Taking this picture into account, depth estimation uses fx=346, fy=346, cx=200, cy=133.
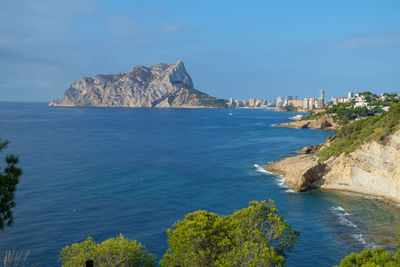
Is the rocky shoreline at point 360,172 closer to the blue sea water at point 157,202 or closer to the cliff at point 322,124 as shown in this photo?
the blue sea water at point 157,202

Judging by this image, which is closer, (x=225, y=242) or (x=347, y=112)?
(x=225, y=242)

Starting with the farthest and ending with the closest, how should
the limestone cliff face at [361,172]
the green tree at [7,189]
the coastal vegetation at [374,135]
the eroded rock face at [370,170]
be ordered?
the coastal vegetation at [374,135] < the limestone cliff face at [361,172] < the eroded rock face at [370,170] < the green tree at [7,189]

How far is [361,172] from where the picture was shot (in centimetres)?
4838

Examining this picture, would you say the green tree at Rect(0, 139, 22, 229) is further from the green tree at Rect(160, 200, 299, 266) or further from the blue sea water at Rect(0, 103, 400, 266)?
the blue sea water at Rect(0, 103, 400, 266)

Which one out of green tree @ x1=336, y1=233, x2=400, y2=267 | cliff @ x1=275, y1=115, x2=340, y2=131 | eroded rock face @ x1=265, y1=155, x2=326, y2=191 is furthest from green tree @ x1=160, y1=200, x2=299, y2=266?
cliff @ x1=275, y1=115, x2=340, y2=131

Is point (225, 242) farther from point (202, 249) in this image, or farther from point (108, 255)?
point (108, 255)

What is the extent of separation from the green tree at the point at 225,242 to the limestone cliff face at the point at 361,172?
29.1 meters

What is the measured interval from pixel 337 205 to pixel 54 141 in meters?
77.8

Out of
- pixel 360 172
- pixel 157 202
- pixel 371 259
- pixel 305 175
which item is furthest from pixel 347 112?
pixel 371 259

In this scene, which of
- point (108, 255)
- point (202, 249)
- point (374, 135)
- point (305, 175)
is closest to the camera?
point (108, 255)

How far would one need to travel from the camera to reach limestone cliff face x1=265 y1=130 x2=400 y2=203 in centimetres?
4491

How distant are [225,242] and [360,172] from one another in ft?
115

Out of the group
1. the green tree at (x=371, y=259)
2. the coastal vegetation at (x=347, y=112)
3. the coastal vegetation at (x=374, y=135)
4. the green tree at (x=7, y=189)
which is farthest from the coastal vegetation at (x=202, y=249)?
the coastal vegetation at (x=347, y=112)

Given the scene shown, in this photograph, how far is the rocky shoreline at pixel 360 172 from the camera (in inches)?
1768
